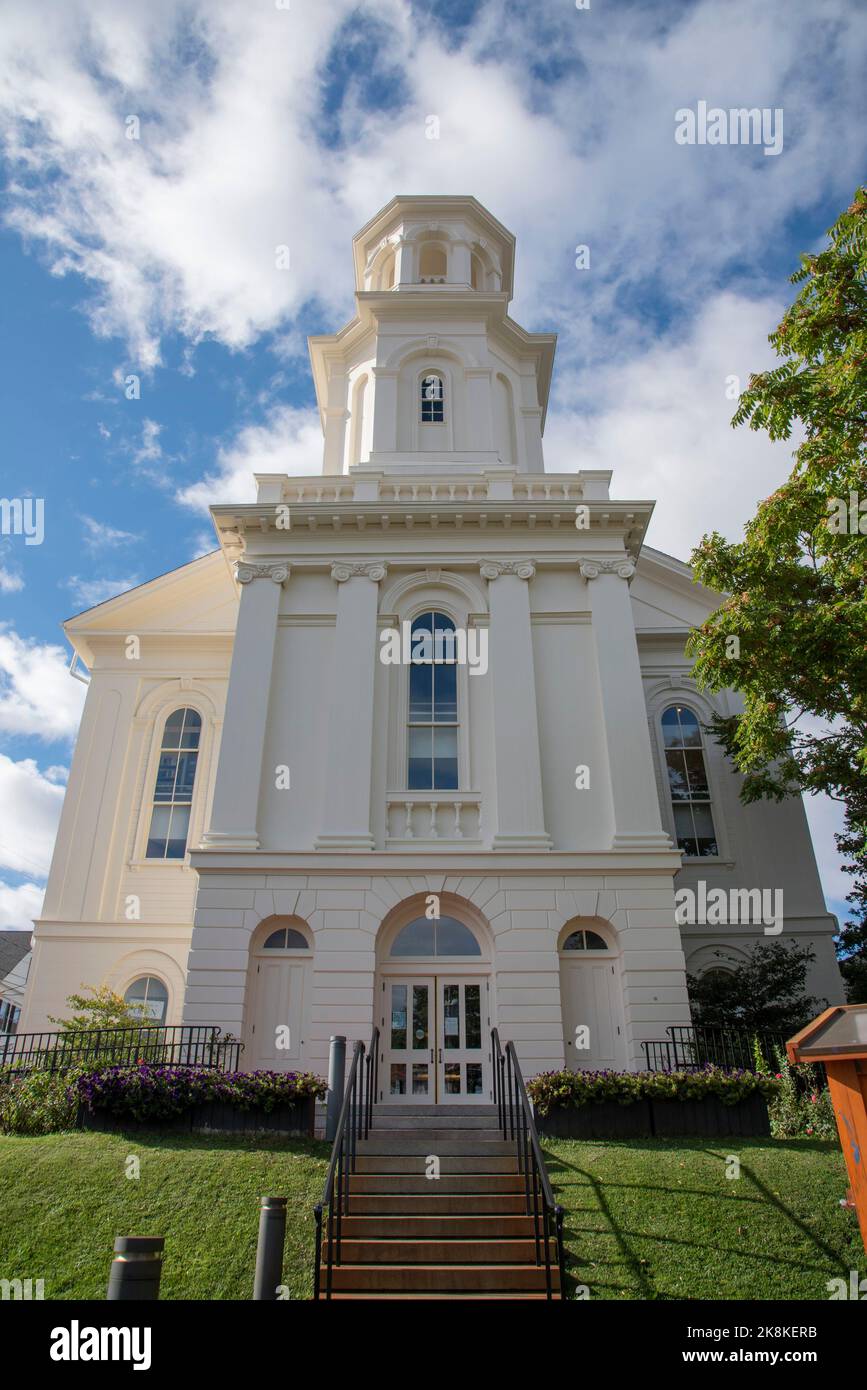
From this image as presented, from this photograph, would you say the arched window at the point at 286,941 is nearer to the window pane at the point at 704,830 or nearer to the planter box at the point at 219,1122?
the planter box at the point at 219,1122

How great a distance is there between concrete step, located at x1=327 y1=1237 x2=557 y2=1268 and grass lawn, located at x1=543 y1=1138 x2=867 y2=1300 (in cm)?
48

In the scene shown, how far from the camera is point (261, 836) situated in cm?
1686

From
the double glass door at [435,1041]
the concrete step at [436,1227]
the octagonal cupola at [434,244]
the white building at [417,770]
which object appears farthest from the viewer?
the octagonal cupola at [434,244]

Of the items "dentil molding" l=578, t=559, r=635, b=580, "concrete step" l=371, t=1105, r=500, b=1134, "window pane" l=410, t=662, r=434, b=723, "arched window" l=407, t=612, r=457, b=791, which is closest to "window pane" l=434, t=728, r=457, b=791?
"arched window" l=407, t=612, r=457, b=791

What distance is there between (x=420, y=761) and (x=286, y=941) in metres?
4.18

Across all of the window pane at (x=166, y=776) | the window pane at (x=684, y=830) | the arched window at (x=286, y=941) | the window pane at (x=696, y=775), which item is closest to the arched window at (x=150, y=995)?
the window pane at (x=166, y=776)

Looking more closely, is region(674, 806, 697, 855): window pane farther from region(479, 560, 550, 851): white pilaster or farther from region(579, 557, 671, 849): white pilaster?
region(479, 560, 550, 851): white pilaster

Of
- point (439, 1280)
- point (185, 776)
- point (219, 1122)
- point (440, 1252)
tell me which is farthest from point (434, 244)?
point (439, 1280)

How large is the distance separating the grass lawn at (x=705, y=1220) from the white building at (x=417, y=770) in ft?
14.0

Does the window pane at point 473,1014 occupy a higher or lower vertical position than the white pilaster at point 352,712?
lower

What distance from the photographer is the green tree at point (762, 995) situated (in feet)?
54.9

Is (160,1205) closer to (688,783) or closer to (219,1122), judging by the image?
(219,1122)
